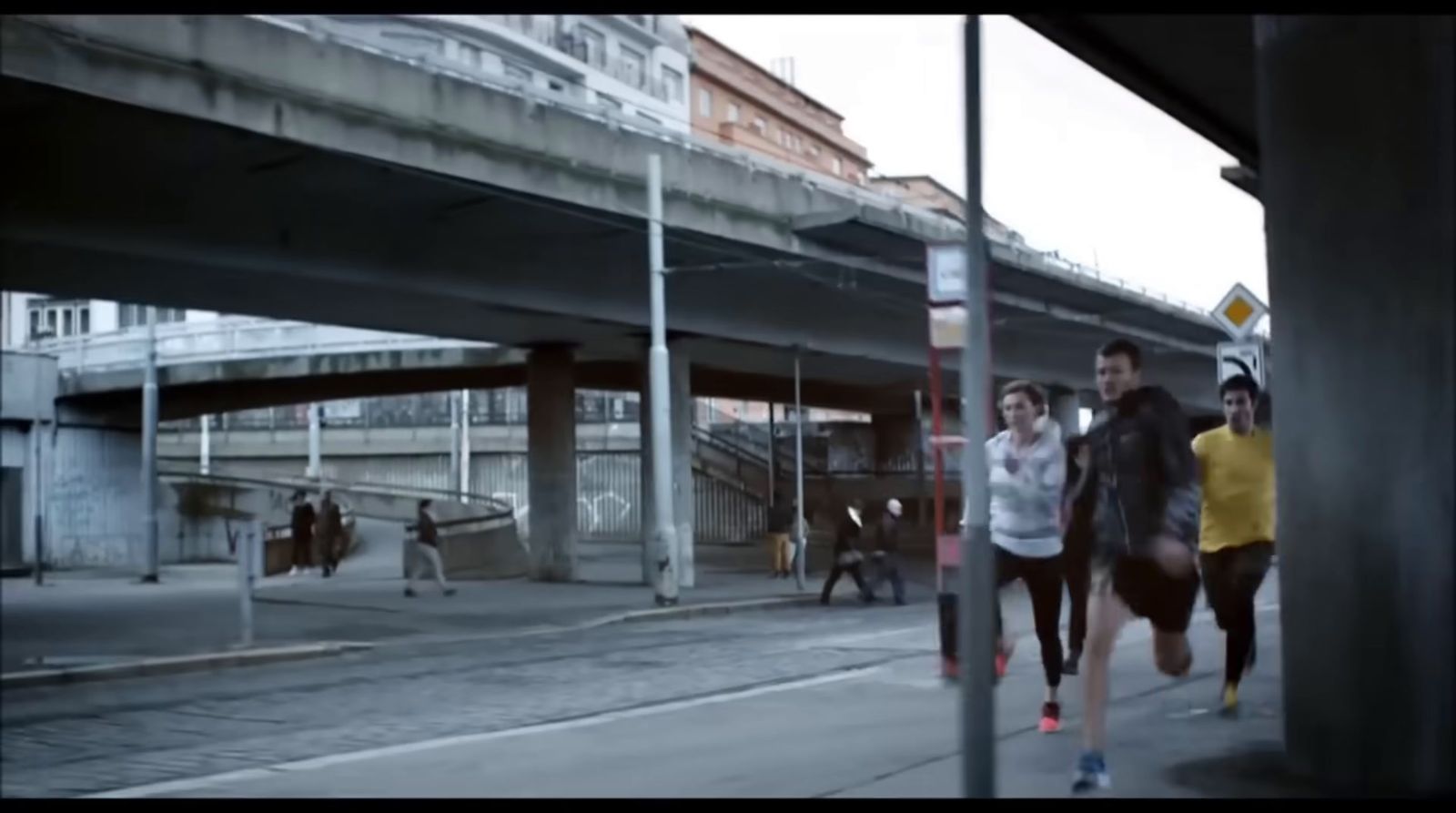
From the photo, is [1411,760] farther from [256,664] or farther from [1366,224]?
[256,664]

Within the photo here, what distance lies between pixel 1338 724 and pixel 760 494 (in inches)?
1658

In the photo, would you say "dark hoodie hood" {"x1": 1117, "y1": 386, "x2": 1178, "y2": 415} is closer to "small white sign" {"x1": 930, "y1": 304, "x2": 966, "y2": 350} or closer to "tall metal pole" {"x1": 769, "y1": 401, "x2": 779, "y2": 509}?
"small white sign" {"x1": 930, "y1": 304, "x2": 966, "y2": 350}

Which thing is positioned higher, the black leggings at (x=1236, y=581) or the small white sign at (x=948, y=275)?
the small white sign at (x=948, y=275)

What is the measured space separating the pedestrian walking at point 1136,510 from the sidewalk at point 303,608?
16.4 ft

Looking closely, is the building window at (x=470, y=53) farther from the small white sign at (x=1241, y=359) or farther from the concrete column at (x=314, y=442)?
the small white sign at (x=1241, y=359)

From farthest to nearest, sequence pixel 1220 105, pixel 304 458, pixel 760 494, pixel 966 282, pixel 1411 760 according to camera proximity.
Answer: pixel 304 458 < pixel 760 494 < pixel 1220 105 < pixel 1411 760 < pixel 966 282

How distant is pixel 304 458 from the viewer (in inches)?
2311

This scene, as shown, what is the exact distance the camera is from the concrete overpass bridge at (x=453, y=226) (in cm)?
1548

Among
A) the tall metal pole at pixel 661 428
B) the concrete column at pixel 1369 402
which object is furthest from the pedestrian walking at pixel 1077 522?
the tall metal pole at pixel 661 428

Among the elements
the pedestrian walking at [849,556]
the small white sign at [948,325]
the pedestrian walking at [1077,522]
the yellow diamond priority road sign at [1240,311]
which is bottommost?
the pedestrian walking at [849,556]

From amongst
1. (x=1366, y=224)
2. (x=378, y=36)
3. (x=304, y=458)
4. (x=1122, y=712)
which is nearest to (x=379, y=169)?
(x=378, y=36)

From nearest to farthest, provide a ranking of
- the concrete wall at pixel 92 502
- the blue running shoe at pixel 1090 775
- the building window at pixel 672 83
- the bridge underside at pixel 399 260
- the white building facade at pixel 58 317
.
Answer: the blue running shoe at pixel 1090 775
the concrete wall at pixel 92 502
the bridge underside at pixel 399 260
the white building facade at pixel 58 317
the building window at pixel 672 83

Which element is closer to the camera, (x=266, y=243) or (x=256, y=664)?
(x=256, y=664)

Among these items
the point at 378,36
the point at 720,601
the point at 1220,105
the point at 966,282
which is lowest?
the point at 720,601
